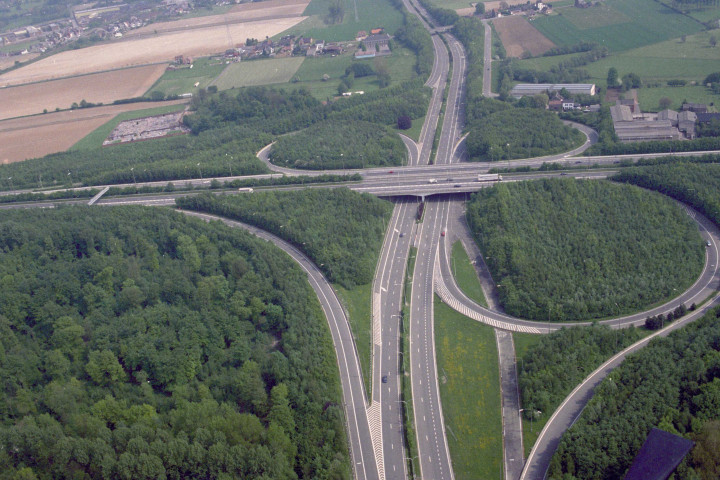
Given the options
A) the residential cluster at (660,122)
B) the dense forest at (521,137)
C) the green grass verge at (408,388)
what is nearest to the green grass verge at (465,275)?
the green grass verge at (408,388)

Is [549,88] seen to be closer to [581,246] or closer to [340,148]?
[340,148]

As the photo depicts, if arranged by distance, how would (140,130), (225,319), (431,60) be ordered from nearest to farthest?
(225,319) → (140,130) → (431,60)

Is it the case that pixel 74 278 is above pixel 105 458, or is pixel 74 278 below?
above

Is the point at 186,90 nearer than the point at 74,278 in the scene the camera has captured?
No

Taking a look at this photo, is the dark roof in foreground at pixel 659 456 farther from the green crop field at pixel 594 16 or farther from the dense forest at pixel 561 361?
the green crop field at pixel 594 16

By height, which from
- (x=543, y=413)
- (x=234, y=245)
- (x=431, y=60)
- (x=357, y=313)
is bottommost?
(x=543, y=413)

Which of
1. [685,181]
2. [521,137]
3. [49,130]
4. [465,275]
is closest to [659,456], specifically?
[465,275]

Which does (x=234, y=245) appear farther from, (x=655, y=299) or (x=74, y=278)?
(x=655, y=299)

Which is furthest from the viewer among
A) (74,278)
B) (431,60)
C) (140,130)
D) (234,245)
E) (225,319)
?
(431,60)

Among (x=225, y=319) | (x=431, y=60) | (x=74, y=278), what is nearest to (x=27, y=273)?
(x=74, y=278)
